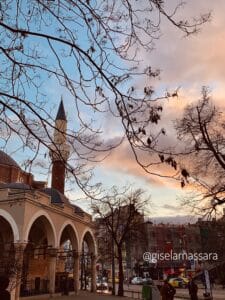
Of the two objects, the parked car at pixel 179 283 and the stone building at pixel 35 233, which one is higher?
the stone building at pixel 35 233

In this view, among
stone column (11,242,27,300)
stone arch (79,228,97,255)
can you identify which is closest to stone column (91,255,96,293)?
stone arch (79,228,97,255)

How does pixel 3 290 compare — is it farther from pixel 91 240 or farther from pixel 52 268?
pixel 91 240

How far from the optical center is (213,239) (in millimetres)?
33156

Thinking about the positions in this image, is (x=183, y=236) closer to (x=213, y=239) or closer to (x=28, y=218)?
(x=213, y=239)

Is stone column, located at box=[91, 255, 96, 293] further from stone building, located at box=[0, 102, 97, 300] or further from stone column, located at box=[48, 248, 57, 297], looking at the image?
stone column, located at box=[48, 248, 57, 297]

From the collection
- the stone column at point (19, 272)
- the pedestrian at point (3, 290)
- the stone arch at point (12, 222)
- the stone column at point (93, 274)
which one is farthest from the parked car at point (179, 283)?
the pedestrian at point (3, 290)

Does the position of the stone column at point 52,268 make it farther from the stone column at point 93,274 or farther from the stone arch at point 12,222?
the stone column at point 93,274

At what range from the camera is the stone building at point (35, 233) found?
28.7 m

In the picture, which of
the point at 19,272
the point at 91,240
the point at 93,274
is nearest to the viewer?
the point at 19,272

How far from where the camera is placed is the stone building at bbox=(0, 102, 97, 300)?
1128 inches

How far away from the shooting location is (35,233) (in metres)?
41.5

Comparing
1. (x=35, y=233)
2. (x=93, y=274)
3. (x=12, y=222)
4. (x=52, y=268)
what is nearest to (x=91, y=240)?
(x=93, y=274)

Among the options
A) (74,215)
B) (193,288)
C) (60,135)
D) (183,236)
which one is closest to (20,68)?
(60,135)

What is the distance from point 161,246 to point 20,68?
7820 cm
